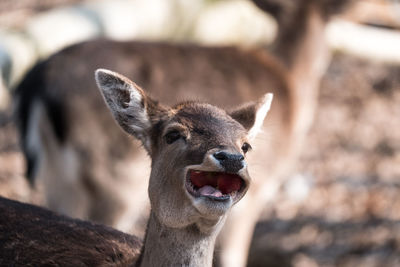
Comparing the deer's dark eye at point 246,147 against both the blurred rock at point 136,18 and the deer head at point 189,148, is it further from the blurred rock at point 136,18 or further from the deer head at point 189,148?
the blurred rock at point 136,18

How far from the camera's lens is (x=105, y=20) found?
11602 mm

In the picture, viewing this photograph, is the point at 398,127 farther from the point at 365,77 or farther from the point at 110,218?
the point at 110,218

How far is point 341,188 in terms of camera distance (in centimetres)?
1114

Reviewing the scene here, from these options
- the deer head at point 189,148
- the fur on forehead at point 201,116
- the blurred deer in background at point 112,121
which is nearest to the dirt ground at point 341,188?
the blurred deer in background at point 112,121

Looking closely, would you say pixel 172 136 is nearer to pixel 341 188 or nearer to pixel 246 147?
pixel 246 147

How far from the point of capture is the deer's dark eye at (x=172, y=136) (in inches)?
184

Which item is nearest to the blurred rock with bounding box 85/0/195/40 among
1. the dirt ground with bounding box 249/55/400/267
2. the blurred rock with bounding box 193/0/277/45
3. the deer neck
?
the blurred rock with bounding box 193/0/277/45

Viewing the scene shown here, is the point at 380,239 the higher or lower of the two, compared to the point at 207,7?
lower

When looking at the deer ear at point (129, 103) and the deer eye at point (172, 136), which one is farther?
the deer ear at point (129, 103)

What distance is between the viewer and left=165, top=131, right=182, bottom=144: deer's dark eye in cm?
467

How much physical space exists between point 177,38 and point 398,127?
11.0 feet

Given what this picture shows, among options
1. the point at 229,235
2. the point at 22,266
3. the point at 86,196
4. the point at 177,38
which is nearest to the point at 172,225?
the point at 22,266

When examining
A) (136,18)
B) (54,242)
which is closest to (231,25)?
(136,18)

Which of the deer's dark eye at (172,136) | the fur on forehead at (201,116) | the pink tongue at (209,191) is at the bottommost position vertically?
the pink tongue at (209,191)
